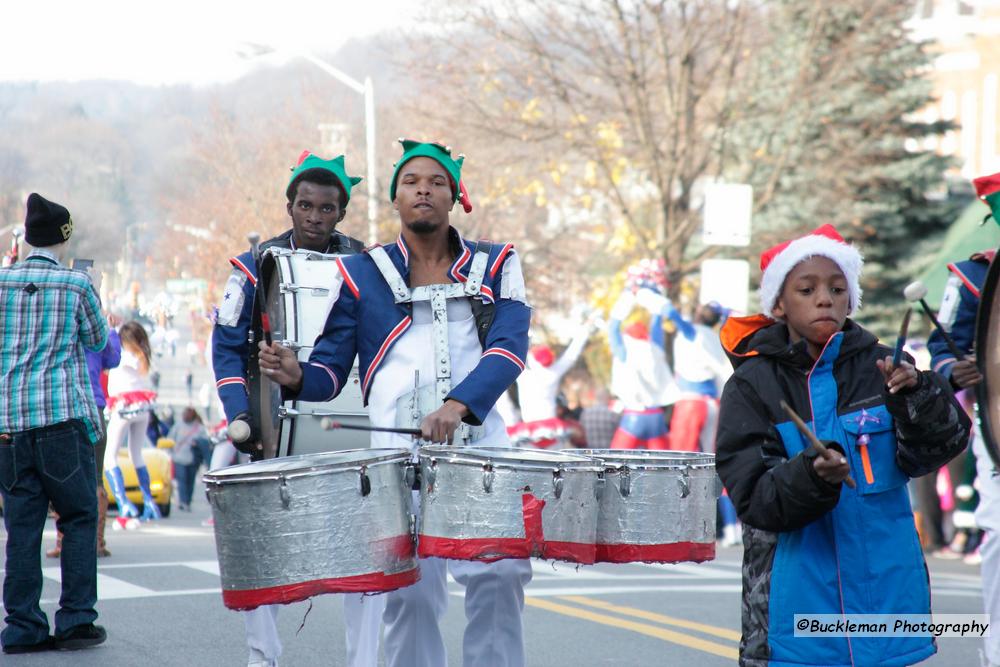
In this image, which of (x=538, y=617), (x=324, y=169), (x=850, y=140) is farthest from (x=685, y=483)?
(x=850, y=140)

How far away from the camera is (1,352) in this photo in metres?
7.84

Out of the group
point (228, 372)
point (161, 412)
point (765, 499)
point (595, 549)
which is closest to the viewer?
point (765, 499)

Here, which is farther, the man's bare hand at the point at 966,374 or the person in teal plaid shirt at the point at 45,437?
the person in teal plaid shirt at the point at 45,437

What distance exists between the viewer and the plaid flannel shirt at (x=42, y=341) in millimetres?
7734

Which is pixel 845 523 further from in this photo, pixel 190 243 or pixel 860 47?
pixel 190 243

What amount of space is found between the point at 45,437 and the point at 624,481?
3934 mm

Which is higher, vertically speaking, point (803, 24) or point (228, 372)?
point (803, 24)

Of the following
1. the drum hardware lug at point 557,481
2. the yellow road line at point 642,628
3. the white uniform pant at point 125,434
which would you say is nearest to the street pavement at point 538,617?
the yellow road line at point 642,628

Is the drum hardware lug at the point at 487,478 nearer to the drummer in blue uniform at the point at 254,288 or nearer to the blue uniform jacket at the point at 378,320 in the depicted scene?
the blue uniform jacket at the point at 378,320

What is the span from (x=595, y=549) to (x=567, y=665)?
9.62 feet

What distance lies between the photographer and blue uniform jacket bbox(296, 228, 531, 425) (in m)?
5.48

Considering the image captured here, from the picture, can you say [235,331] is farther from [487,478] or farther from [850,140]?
[850,140]

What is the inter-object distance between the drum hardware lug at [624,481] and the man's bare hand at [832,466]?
3.01ft

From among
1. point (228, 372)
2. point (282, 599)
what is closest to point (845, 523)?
point (282, 599)
